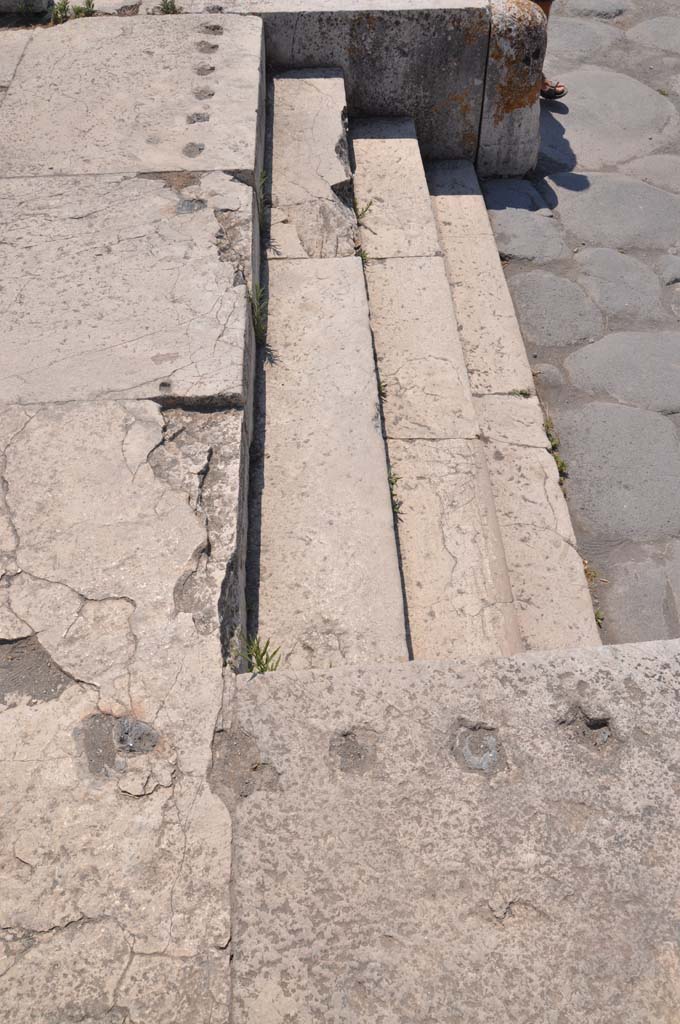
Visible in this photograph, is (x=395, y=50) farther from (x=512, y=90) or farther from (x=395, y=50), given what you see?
(x=512, y=90)

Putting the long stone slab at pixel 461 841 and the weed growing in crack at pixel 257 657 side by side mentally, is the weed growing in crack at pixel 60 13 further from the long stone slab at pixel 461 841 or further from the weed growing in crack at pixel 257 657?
the long stone slab at pixel 461 841

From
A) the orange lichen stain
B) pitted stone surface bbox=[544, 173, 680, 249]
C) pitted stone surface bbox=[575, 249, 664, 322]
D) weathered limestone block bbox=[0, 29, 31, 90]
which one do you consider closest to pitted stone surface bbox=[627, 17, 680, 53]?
pitted stone surface bbox=[544, 173, 680, 249]

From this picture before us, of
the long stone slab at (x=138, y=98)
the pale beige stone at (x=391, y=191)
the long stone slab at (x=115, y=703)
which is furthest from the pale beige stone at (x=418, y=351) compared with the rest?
the long stone slab at (x=115, y=703)

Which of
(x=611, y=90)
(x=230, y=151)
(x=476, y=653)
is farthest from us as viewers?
(x=611, y=90)

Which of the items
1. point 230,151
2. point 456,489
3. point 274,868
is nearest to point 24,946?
point 274,868

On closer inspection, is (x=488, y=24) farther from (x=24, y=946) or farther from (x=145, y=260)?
(x=24, y=946)

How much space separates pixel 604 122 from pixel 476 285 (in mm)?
1846

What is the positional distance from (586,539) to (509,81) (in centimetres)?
241

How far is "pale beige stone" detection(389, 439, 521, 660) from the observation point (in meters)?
2.33

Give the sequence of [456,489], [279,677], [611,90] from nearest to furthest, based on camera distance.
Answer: [279,677] < [456,489] < [611,90]

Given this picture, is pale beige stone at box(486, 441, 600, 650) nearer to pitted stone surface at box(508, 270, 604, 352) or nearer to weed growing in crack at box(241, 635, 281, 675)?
pitted stone surface at box(508, 270, 604, 352)

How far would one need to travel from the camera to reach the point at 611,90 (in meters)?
5.05

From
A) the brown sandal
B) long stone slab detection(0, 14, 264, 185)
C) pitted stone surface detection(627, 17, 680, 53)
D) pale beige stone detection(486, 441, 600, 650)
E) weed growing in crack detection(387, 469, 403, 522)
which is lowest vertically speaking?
pale beige stone detection(486, 441, 600, 650)

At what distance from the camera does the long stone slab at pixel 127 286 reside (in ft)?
7.72
